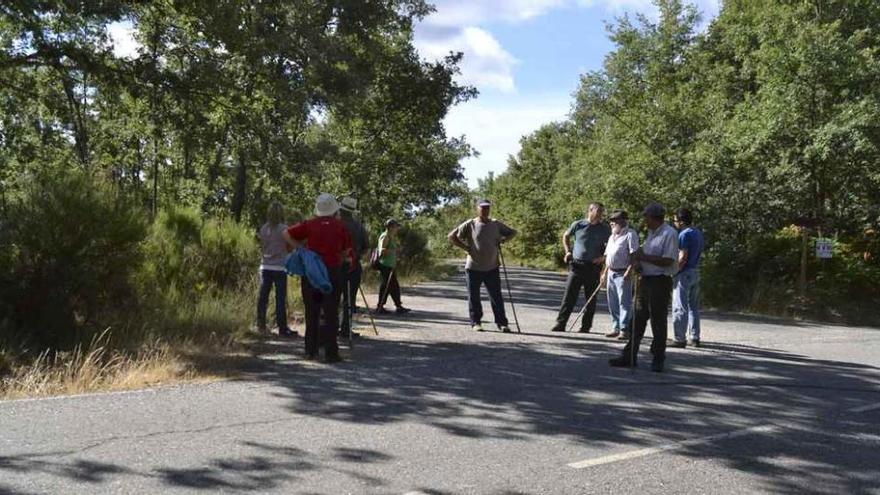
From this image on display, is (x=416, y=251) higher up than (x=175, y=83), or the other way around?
(x=175, y=83)

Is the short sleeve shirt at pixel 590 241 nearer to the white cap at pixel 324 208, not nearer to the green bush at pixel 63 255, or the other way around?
the white cap at pixel 324 208

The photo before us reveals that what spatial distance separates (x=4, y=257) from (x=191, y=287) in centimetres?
Result: 361

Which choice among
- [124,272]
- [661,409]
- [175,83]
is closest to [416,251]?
[175,83]

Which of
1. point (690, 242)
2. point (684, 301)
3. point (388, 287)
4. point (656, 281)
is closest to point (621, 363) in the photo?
point (656, 281)

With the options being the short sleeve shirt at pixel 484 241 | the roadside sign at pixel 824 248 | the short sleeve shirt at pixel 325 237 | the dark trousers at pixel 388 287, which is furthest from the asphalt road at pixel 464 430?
the roadside sign at pixel 824 248

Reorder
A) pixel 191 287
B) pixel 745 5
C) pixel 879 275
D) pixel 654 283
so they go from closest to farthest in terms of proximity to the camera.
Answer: pixel 654 283
pixel 191 287
pixel 879 275
pixel 745 5

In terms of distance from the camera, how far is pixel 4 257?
8656 millimetres

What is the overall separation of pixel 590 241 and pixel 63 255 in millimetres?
7155

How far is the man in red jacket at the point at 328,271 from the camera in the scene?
8.72 m

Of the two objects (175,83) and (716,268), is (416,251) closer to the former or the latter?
(716,268)

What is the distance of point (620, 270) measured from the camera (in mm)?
11578

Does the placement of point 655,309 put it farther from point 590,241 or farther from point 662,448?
point 590,241

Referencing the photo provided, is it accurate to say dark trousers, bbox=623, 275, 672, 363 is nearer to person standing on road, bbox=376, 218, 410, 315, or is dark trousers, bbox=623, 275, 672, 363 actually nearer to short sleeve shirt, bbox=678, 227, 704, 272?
short sleeve shirt, bbox=678, 227, 704, 272

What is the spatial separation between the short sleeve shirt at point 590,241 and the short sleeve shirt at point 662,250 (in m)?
3.27
